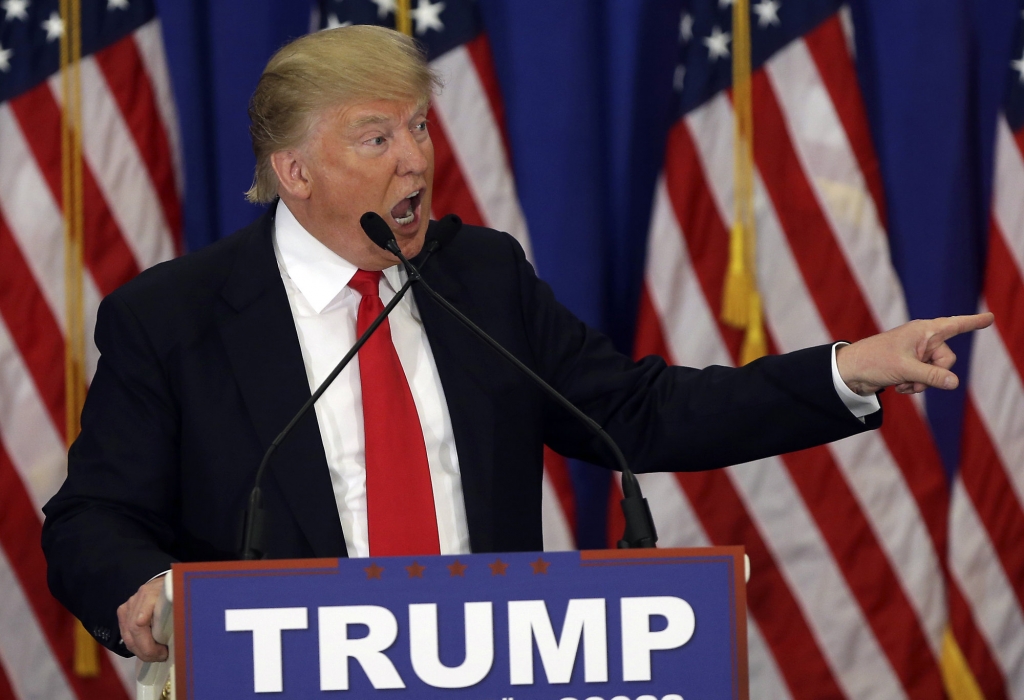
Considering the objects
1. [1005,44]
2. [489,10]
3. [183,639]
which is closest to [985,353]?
[1005,44]

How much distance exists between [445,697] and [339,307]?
2.33ft

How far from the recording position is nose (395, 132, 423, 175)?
1594mm

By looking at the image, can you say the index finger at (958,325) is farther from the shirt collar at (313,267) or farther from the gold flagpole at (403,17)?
the gold flagpole at (403,17)

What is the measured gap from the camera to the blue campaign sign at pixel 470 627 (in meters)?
1.07

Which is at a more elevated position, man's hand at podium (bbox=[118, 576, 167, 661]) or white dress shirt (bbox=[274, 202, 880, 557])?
white dress shirt (bbox=[274, 202, 880, 557])

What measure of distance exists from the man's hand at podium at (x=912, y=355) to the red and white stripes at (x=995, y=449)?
1381 millimetres

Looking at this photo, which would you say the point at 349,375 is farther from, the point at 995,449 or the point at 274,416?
the point at 995,449

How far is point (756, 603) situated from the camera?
108 inches

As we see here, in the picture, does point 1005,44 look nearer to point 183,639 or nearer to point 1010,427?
point 1010,427

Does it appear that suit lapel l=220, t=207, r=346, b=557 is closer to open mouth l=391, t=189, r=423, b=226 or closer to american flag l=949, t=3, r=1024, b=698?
open mouth l=391, t=189, r=423, b=226

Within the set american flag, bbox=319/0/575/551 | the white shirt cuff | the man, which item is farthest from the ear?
american flag, bbox=319/0/575/551

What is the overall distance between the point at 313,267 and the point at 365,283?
0.08 meters

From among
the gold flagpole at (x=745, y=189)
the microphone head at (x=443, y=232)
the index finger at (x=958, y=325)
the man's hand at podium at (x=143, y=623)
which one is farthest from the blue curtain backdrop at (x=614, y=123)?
the man's hand at podium at (x=143, y=623)

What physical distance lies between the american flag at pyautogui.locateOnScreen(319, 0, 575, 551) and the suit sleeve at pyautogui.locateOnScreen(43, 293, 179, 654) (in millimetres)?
1199
